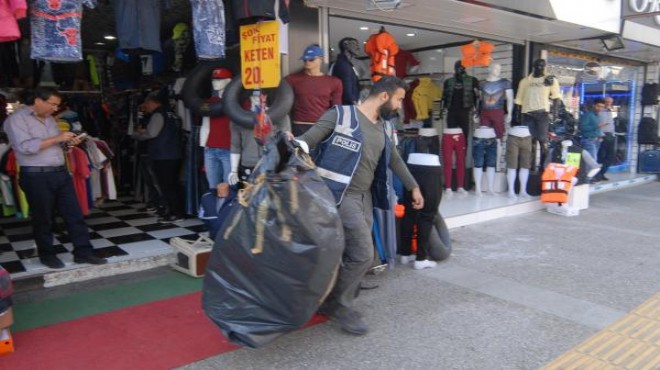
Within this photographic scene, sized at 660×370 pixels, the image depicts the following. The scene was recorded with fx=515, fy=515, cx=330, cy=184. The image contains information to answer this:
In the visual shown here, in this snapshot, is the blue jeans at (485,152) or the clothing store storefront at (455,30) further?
the blue jeans at (485,152)

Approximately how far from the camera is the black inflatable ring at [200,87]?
516 centimetres

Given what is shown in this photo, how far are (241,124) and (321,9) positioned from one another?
67.4 inches

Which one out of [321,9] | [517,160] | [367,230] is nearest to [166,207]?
[321,9]

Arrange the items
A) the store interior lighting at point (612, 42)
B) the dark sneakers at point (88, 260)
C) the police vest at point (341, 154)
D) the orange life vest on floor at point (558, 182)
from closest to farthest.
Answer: the police vest at point (341, 154) → the dark sneakers at point (88, 260) → the orange life vest on floor at point (558, 182) → the store interior lighting at point (612, 42)

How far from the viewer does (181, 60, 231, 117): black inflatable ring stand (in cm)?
516

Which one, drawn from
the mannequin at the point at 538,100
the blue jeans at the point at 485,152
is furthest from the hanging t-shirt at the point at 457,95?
the mannequin at the point at 538,100

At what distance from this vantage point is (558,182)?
23.2ft

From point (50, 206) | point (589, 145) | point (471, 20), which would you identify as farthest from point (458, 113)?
point (50, 206)

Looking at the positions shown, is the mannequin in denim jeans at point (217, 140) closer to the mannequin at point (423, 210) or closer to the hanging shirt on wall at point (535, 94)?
the mannequin at point (423, 210)

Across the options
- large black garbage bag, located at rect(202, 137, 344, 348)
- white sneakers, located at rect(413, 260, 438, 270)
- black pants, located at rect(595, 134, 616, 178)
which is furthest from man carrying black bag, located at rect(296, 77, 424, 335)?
black pants, located at rect(595, 134, 616, 178)

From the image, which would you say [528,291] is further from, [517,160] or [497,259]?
[517,160]

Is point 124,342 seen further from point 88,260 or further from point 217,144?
point 217,144

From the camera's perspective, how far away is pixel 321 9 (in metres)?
5.40

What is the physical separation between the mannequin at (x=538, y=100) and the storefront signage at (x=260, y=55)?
5051mm
